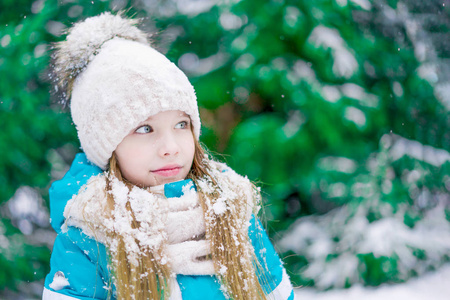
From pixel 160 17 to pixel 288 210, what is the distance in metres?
1.64

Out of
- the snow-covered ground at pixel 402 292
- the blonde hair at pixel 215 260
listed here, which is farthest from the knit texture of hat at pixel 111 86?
the snow-covered ground at pixel 402 292

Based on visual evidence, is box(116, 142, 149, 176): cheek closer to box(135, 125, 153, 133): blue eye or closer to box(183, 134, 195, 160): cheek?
box(135, 125, 153, 133): blue eye

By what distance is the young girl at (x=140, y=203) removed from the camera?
134cm

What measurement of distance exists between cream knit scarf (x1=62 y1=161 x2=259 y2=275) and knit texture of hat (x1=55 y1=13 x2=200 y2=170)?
18 centimetres

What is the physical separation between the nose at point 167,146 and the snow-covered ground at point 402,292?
2075 mm

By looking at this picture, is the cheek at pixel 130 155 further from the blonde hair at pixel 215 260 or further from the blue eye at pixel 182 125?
the blue eye at pixel 182 125

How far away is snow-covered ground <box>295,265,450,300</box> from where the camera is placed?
294 cm

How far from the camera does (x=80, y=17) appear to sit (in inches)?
104

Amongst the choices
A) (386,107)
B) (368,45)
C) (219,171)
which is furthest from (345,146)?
(219,171)

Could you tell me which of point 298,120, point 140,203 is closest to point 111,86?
point 140,203

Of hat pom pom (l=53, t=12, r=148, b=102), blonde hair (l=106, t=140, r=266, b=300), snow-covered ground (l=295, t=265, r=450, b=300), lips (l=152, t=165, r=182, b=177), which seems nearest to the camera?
blonde hair (l=106, t=140, r=266, b=300)

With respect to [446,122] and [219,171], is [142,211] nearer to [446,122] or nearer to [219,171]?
[219,171]

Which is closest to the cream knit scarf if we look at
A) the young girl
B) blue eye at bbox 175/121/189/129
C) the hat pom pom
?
the young girl

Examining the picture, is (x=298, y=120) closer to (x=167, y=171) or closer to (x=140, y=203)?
(x=167, y=171)
